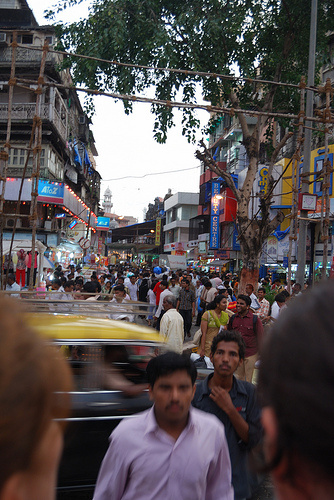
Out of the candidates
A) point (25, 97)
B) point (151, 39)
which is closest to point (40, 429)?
point (151, 39)

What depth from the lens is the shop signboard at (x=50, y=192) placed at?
27.2 meters

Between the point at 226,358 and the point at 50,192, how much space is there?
989 inches

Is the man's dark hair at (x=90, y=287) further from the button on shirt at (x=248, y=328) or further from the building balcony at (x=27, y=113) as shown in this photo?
the building balcony at (x=27, y=113)

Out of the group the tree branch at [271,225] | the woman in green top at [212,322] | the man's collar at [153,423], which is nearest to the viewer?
the man's collar at [153,423]

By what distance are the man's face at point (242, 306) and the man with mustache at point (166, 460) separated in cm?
463

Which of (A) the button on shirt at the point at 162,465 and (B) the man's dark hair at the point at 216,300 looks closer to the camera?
(A) the button on shirt at the point at 162,465

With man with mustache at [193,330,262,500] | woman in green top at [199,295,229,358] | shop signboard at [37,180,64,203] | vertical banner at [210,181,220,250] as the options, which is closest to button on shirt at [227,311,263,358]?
woman in green top at [199,295,229,358]

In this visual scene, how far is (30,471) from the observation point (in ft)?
2.48

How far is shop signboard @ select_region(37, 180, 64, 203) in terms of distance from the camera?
89.4 ft

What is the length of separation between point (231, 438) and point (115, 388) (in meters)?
1.80

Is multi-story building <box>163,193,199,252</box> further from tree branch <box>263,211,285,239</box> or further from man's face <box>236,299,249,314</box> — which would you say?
man's face <box>236,299,249,314</box>

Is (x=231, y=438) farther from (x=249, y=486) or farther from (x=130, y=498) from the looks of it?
(x=130, y=498)

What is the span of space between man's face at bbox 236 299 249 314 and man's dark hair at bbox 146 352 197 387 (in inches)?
168

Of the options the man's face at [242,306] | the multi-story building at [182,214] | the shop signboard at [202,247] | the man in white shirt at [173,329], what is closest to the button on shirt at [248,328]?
the man's face at [242,306]
